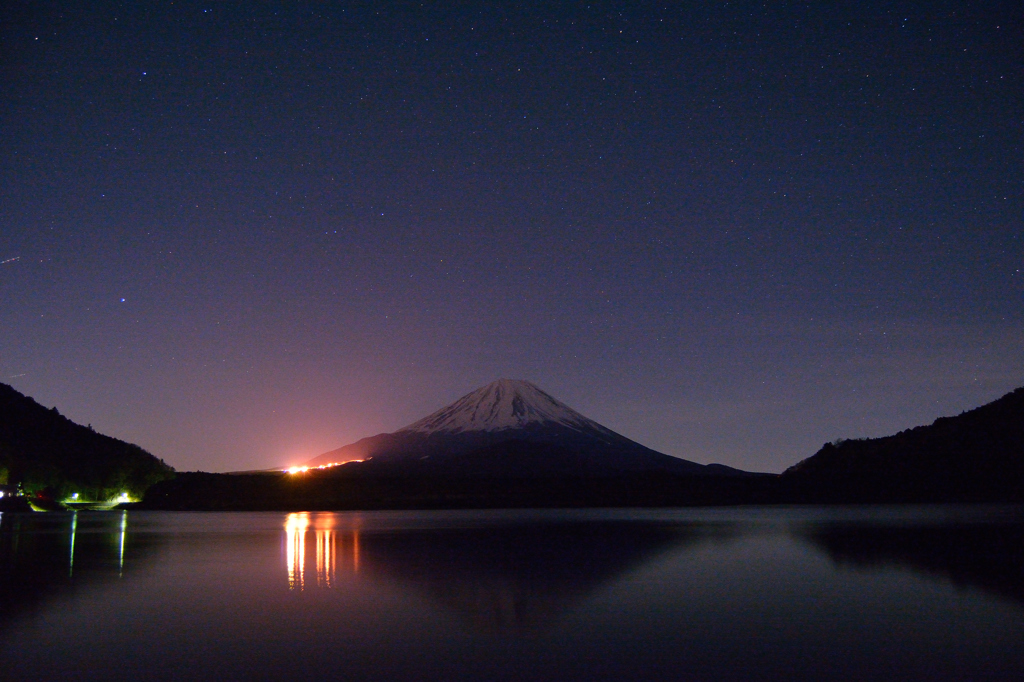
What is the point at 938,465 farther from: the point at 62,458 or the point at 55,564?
the point at 62,458

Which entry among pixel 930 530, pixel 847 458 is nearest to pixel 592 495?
pixel 847 458

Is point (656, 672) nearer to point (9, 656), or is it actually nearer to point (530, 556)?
point (9, 656)

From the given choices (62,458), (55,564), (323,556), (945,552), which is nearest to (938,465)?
(945,552)

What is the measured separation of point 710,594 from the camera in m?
14.6

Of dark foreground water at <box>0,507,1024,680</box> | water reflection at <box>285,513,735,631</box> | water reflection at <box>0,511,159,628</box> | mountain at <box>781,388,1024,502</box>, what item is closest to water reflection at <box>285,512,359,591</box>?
water reflection at <box>285,513,735,631</box>

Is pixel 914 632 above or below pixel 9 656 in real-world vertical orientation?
below

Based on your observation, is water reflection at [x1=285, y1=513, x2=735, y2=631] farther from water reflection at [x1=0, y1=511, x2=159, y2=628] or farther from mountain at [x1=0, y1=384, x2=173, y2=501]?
mountain at [x1=0, y1=384, x2=173, y2=501]

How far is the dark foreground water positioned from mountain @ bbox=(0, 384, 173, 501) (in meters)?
89.7

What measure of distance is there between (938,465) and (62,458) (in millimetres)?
120534

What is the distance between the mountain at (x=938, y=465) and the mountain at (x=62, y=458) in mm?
91335

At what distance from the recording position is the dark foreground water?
348 inches

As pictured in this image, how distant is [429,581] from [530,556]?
615 cm

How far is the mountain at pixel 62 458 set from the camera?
103 m

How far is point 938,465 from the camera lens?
111m
